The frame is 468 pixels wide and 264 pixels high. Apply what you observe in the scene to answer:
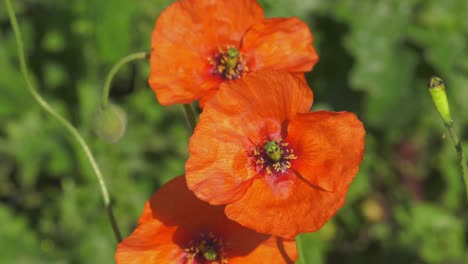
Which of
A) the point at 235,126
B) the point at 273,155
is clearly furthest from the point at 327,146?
the point at 235,126

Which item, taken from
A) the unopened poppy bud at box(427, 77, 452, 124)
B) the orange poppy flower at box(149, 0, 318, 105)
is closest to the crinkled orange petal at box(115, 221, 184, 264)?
the orange poppy flower at box(149, 0, 318, 105)

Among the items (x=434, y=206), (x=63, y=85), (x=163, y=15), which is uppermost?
(x=163, y=15)

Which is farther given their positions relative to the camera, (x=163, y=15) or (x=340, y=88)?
(x=340, y=88)

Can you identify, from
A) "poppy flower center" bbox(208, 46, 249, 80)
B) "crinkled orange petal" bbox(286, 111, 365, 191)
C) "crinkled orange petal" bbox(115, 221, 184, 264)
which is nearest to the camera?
"crinkled orange petal" bbox(286, 111, 365, 191)

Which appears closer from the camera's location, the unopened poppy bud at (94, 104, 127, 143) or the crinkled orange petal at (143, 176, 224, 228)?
the crinkled orange petal at (143, 176, 224, 228)

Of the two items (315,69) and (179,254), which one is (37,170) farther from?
(179,254)

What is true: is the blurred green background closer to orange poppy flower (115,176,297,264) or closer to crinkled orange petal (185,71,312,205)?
orange poppy flower (115,176,297,264)

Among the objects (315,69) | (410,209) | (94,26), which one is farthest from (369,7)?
(94,26)
